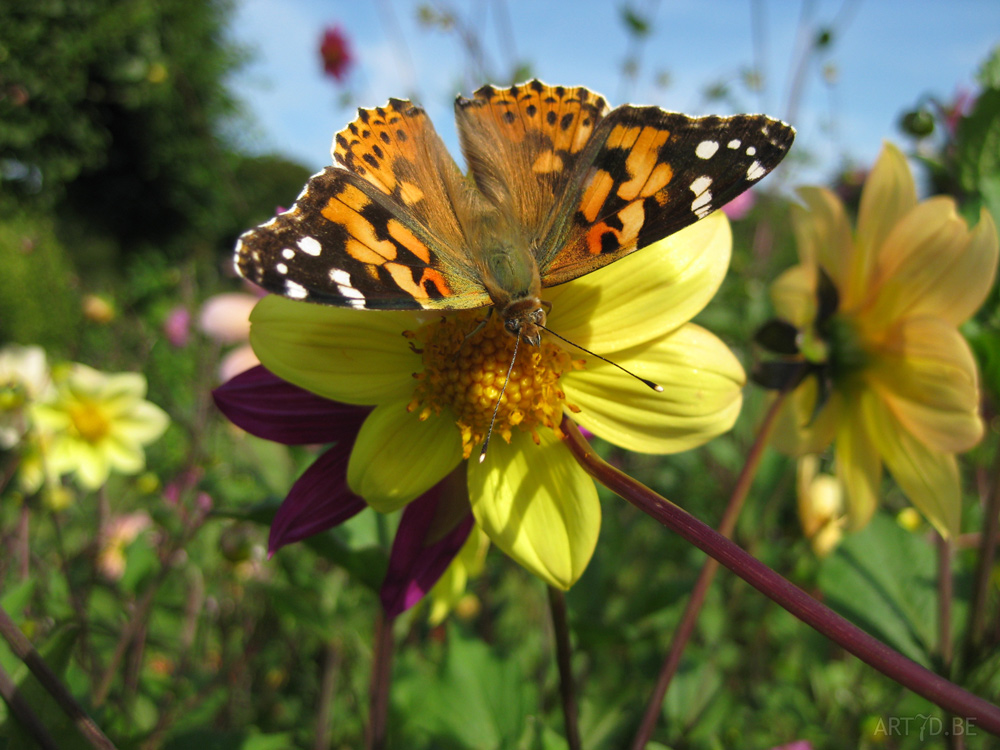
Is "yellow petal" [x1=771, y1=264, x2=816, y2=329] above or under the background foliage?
above

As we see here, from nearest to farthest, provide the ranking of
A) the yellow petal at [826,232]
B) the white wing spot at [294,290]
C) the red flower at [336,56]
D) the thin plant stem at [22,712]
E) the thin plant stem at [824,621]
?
1. the thin plant stem at [824,621]
2. the thin plant stem at [22,712]
3. the white wing spot at [294,290]
4. the yellow petal at [826,232]
5. the red flower at [336,56]

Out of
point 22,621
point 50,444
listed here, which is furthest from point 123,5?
point 22,621

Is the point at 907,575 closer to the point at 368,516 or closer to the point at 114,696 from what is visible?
the point at 368,516

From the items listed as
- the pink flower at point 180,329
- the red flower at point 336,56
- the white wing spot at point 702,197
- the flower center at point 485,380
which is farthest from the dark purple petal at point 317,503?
the red flower at point 336,56

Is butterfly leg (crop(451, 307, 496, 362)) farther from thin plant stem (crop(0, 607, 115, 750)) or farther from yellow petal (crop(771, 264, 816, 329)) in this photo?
yellow petal (crop(771, 264, 816, 329))

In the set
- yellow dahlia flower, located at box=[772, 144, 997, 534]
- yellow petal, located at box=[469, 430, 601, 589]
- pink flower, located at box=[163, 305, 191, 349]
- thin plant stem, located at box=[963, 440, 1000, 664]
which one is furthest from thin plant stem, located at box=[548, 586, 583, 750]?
pink flower, located at box=[163, 305, 191, 349]

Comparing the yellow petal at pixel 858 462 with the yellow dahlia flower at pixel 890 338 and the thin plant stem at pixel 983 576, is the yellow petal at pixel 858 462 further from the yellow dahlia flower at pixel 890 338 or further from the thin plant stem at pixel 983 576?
the thin plant stem at pixel 983 576

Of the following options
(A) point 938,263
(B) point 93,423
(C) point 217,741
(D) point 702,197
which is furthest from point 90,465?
(A) point 938,263
